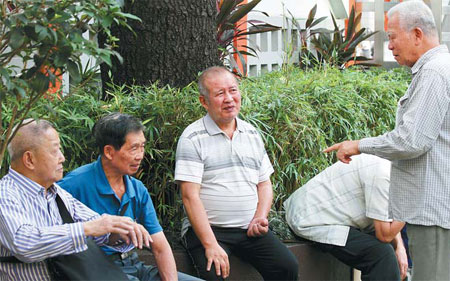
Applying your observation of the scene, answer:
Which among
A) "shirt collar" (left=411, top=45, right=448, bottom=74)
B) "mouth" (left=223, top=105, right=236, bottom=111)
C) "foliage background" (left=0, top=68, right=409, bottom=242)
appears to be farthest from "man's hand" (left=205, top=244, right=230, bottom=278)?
"shirt collar" (left=411, top=45, right=448, bottom=74)

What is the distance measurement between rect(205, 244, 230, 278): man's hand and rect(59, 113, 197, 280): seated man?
11.6 inches

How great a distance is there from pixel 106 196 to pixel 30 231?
711 millimetres

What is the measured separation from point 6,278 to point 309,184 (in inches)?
80.9

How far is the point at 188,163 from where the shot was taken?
14.3ft

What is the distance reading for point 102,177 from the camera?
12.8 ft

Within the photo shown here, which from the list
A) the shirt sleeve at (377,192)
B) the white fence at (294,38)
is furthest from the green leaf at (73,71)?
the white fence at (294,38)

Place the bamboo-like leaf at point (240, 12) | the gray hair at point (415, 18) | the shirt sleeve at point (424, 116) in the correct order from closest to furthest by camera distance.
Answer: the shirt sleeve at point (424, 116) → the gray hair at point (415, 18) → the bamboo-like leaf at point (240, 12)

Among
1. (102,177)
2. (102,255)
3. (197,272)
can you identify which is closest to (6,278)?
(102,255)

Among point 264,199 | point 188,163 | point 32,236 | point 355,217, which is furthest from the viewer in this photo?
point 355,217

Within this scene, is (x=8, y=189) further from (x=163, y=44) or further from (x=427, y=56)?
(x=163, y=44)

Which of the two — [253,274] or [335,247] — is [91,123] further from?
[335,247]

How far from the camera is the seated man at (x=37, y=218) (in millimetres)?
3207

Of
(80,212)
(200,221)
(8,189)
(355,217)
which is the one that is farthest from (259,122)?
(8,189)

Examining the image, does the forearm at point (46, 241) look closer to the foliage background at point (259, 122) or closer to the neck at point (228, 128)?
the foliage background at point (259, 122)
